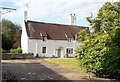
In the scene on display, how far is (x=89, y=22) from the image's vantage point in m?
12.1

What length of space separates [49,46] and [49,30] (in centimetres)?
381

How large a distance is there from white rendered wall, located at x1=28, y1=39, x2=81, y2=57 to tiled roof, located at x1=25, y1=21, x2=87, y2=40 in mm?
830

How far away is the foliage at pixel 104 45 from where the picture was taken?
1022cm

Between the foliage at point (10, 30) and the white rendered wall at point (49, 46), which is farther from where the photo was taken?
the foliage at point (10, 30)

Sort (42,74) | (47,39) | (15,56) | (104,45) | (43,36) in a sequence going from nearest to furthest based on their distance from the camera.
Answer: (104,45) → (42,74) → (15,56) → (43,36) → (47,39)

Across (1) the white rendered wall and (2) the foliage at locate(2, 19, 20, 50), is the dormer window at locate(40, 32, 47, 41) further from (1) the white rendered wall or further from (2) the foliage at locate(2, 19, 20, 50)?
(2) the foliage at locate(2, 19, 20, 50)

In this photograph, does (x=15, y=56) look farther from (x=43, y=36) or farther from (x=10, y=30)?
(x=10, y=30)

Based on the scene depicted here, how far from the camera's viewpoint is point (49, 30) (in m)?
36.2

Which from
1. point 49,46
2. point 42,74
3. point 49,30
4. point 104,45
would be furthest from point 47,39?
point 104,45

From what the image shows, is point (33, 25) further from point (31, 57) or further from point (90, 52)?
point (90, 52)

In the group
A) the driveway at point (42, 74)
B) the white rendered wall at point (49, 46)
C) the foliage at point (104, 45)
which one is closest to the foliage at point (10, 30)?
the white rendered wall at point (49, 46)

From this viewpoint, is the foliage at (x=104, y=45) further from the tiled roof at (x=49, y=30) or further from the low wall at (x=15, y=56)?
the tiled roof at (x=49, y=30)

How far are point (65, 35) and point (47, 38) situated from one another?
439 cm

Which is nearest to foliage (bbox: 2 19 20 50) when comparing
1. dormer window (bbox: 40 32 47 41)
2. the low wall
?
dormer window (bbox: 40 32 47 41)
